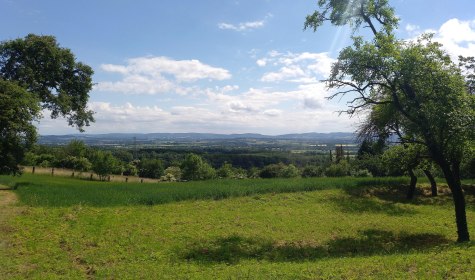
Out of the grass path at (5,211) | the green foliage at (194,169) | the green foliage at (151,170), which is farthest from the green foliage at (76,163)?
the grass path at (5,211)

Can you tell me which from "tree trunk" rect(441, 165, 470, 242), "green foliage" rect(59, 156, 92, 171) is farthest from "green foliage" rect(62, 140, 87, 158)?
"tree trunk" rect(441, 165, 470, 242)

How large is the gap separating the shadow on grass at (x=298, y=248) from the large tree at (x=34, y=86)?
1849cm

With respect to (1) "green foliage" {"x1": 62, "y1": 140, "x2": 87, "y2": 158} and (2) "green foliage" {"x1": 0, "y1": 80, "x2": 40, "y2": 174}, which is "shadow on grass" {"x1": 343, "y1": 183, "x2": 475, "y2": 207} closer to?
(2) "green foliage" {"x1": 0, "y1": 80, "x2": 40, "y2": 174}

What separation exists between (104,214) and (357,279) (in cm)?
1483

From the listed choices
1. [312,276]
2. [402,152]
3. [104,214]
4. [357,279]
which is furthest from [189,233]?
[402,152]

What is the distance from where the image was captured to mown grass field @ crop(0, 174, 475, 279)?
33.4ft

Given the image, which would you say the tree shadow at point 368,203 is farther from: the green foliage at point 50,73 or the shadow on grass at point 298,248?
the green foliage at point 50,73

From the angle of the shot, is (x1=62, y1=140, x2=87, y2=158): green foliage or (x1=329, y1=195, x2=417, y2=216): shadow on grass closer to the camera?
(x1=329, y1=195, x2=417, y2=216): shadow on grass

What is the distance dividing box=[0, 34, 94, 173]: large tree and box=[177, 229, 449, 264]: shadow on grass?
18.5 metres

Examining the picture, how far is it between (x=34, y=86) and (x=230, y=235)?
2509 centimetres

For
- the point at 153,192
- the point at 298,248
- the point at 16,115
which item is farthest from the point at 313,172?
the point at 298,248

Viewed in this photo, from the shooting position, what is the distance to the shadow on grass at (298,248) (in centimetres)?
1266

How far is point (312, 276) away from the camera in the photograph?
9117 millimetres

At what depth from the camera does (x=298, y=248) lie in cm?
1391
